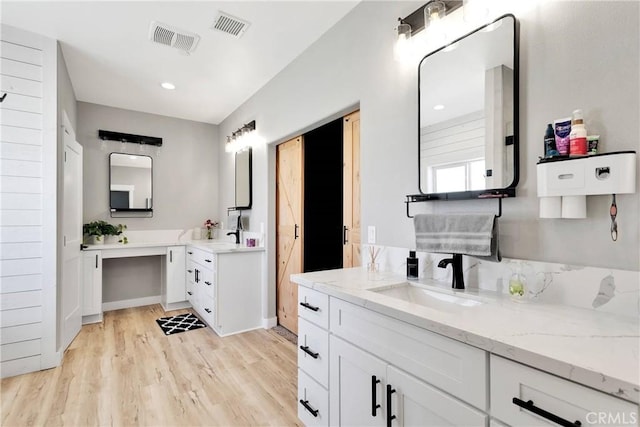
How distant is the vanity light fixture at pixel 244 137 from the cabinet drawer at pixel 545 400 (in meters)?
3.43

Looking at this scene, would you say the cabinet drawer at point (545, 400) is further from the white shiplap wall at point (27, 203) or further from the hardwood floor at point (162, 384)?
the white shiplap wall at point (27, 203)

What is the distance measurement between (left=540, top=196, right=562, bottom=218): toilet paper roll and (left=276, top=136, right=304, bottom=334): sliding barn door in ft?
7.37

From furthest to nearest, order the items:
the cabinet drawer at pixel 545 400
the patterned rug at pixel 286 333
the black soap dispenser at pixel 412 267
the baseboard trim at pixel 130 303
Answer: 1. the baseboard trim at pixel 130 303
2. the patterned rug at pixel 286 333
3. the black soap dispenser at pixel 412 267
4. the cabinet drawer at pixel 545 400

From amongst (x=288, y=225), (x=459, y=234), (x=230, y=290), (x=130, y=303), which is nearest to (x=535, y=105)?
(x=459, y=234)

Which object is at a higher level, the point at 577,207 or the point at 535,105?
the point at 535,105

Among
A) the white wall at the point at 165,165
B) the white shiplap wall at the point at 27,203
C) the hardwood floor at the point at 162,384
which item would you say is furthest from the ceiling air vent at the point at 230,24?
→ the hardwood floor at the point at 162,384

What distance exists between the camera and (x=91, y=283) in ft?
12.0

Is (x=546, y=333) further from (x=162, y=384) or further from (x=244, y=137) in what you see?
(x=244, y=137)

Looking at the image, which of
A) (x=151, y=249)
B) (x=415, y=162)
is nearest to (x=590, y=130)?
(x=415, y=162)

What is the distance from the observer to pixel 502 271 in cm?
137

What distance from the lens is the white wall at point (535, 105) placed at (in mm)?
1055

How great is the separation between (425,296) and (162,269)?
4068 millimetres

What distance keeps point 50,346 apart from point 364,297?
2828 millimetres

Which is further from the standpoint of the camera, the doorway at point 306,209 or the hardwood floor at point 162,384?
the doorway at point 306,209
